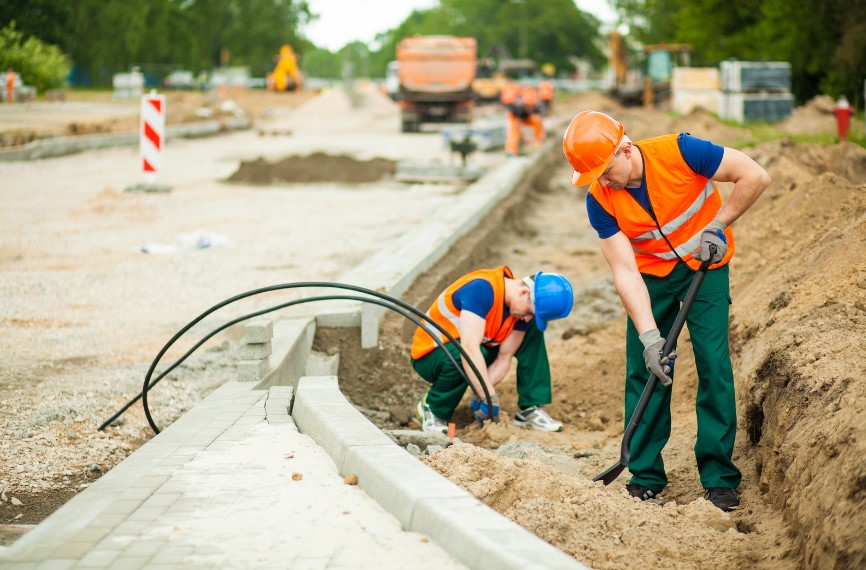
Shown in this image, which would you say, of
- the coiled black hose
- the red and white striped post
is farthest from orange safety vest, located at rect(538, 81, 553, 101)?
the coiled black hose

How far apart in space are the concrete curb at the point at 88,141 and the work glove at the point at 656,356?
17.3 m

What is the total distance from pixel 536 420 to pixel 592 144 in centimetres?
243

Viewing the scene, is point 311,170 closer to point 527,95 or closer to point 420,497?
point 527,95

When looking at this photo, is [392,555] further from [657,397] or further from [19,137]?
[19,137]

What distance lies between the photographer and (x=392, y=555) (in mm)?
3305

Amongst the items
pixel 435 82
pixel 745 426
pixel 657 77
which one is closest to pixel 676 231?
pixel 745 426

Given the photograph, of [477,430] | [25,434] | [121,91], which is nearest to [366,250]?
[477,430]

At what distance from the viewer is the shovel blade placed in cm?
467

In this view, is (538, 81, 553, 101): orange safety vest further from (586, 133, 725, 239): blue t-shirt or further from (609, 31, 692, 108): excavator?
(586, 133, 725, 239): blue t-shirt

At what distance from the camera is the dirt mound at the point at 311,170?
57.1ft

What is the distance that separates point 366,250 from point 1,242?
3.80m

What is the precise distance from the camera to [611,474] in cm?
470

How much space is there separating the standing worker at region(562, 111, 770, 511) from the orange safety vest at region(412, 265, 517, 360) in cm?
147

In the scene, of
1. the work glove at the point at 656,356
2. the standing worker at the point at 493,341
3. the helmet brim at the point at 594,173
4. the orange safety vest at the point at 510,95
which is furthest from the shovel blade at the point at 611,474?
the orange safety vest at the point at 510,95
